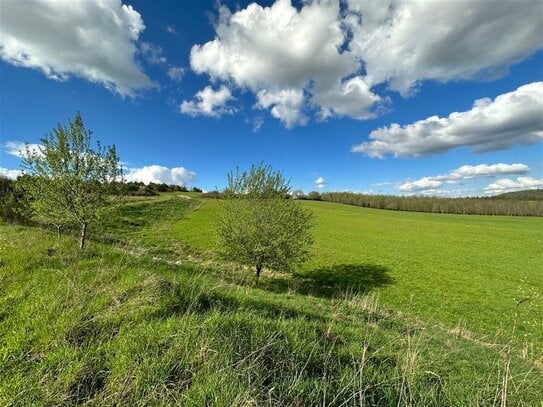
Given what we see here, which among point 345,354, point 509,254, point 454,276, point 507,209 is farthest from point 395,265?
point 507,209

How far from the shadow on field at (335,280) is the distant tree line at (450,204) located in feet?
337

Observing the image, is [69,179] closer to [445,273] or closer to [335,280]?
[335,280]

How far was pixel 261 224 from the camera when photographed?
18969 mm

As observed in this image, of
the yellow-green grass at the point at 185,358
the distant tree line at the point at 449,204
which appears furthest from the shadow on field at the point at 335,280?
the distant tree line at the point at 449,204

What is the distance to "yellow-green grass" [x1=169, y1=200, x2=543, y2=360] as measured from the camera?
17.3m

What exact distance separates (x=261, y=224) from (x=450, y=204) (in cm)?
11878

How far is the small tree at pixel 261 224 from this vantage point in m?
18.9

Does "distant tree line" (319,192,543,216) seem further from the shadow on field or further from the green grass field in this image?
the green grass field

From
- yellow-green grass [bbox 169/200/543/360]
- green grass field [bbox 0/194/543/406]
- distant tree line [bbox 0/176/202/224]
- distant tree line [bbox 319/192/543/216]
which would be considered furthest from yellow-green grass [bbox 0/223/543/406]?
distant tree line [bbox 319/192/543/216]

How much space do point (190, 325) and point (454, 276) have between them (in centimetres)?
2887

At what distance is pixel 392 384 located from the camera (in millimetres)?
4375

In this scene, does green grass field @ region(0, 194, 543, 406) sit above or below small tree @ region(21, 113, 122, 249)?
below

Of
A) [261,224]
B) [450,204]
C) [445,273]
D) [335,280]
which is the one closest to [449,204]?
[450,204]

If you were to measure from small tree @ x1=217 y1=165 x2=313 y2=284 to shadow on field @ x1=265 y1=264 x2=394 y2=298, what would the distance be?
1964mm
